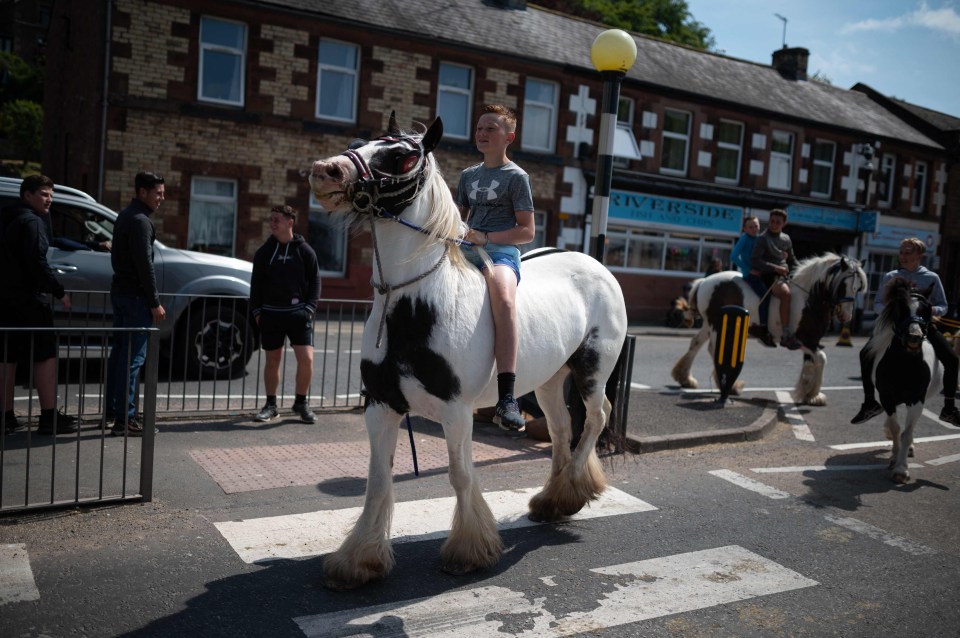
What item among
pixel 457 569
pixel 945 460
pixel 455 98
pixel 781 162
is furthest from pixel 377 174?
pixel 781 162

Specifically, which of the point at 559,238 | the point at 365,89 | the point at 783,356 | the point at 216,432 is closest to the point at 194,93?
the point at 365,89

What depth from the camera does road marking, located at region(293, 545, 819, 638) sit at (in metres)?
3.55

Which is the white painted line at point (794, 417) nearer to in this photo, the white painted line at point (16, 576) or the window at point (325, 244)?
the white painted line at point (16, 576)

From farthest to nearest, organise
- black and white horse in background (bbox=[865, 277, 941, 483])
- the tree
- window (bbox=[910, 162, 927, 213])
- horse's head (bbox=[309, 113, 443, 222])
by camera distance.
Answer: the tree → window (bbox=[910, 162, 927, 213]) → black and white horse in background (bbox=[865, 277, 941, 483]) → horse's head (bbox=[309, 113, 443, 222])

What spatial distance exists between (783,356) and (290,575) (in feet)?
46.2

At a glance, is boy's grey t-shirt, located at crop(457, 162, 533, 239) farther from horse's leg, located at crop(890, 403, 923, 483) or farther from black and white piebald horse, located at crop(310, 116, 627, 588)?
horse's leg, located at crop(890, 403, 923, 483)

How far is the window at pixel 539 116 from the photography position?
72.4ft

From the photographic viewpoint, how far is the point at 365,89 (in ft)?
63.6

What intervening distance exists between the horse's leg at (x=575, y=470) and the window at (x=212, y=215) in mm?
14722

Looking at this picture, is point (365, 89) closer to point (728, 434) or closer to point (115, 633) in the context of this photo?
point (728, 434)

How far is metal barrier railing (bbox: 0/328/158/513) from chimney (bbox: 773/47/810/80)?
29586mm

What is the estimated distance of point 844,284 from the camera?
10.3 metres

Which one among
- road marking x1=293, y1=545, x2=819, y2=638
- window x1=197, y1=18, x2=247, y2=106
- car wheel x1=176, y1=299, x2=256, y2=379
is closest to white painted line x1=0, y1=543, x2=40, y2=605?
road marking x1=293, y1=545, x2=819, y2=638

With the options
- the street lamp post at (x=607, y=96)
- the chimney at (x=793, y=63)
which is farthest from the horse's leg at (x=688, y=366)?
the chimney at (x=793, y=63)
